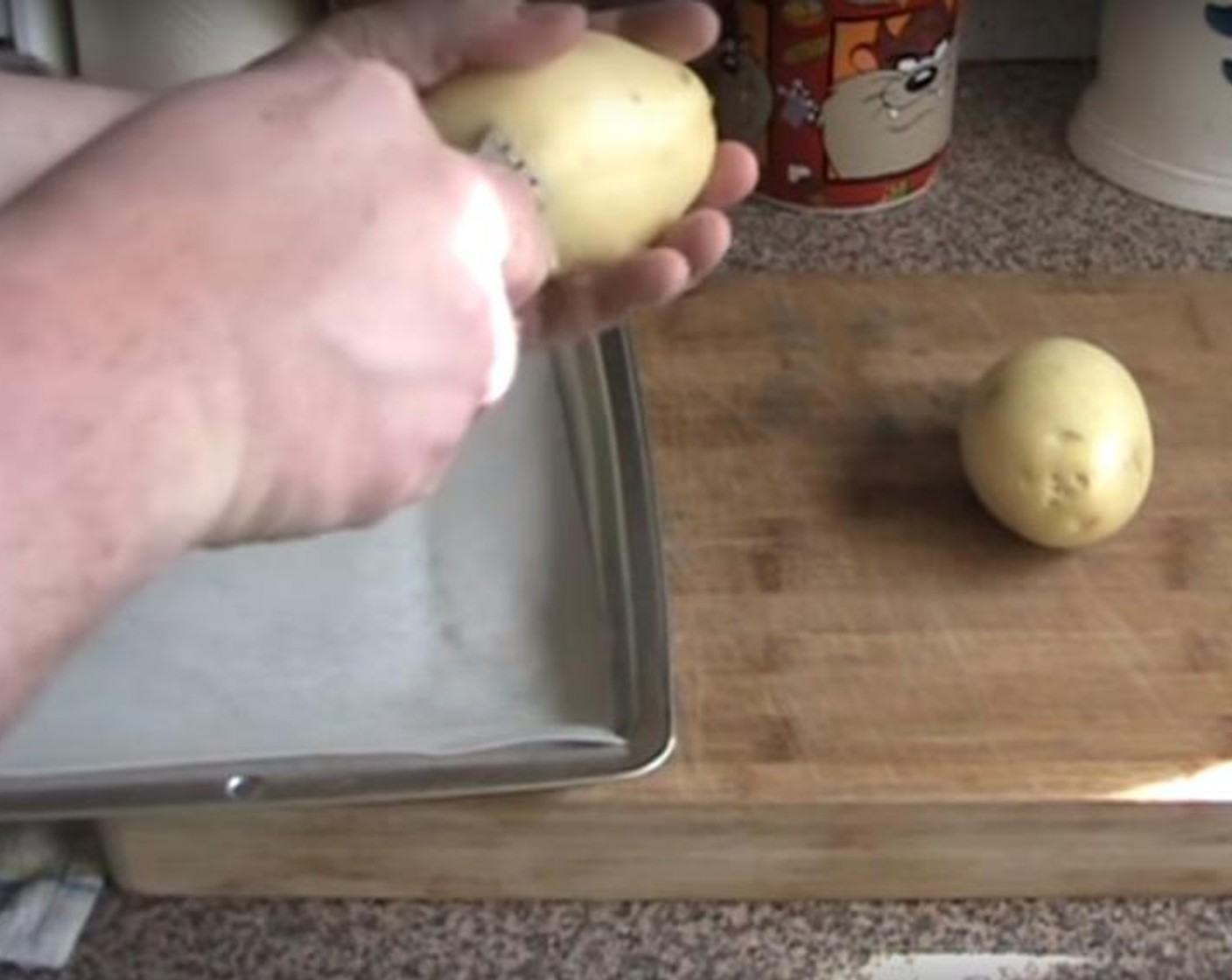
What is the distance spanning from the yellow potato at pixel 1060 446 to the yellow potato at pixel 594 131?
18 centimetres

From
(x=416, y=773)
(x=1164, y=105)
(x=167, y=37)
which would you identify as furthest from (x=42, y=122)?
(x=1164, y=105)

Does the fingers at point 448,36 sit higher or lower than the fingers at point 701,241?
higher

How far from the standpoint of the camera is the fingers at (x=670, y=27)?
701 millimetres

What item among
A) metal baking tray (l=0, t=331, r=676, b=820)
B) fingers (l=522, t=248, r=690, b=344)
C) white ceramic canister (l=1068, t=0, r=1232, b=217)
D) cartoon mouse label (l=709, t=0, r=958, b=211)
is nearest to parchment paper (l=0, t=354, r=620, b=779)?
metal baking tray (l=0, t=331, r=676, b=820)

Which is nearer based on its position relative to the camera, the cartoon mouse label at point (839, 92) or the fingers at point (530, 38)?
the fingers at point (530, 38)

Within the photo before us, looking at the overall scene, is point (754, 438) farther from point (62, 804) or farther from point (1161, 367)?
point (62, 804)

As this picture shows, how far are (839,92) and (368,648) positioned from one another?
0.37 m

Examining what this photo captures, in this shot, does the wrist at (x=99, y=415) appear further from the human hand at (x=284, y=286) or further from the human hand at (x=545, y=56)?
the human hand at (x=545, y=56)

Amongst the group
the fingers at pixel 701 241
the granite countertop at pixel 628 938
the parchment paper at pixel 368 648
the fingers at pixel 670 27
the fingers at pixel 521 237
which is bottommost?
the granite countertop at pixel 628 938

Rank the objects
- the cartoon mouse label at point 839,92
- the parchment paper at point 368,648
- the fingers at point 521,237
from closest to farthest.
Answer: the fingers at point 521,237 → the parchment paper at point 368,648 → the cartoon mouse label at point 839,92

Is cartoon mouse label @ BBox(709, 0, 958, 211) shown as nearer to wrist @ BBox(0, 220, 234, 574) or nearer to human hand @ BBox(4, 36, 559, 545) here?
human hand @ BBox(4, 36, 559, 545)

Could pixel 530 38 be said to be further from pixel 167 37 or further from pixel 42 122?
pixel 167 37

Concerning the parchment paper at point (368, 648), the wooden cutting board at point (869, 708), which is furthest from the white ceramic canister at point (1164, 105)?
the parchment paper at point (368, 648)

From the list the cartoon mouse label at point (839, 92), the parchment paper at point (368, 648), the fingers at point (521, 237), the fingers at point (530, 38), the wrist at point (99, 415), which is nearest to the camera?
the wrist at point (99, 415)
